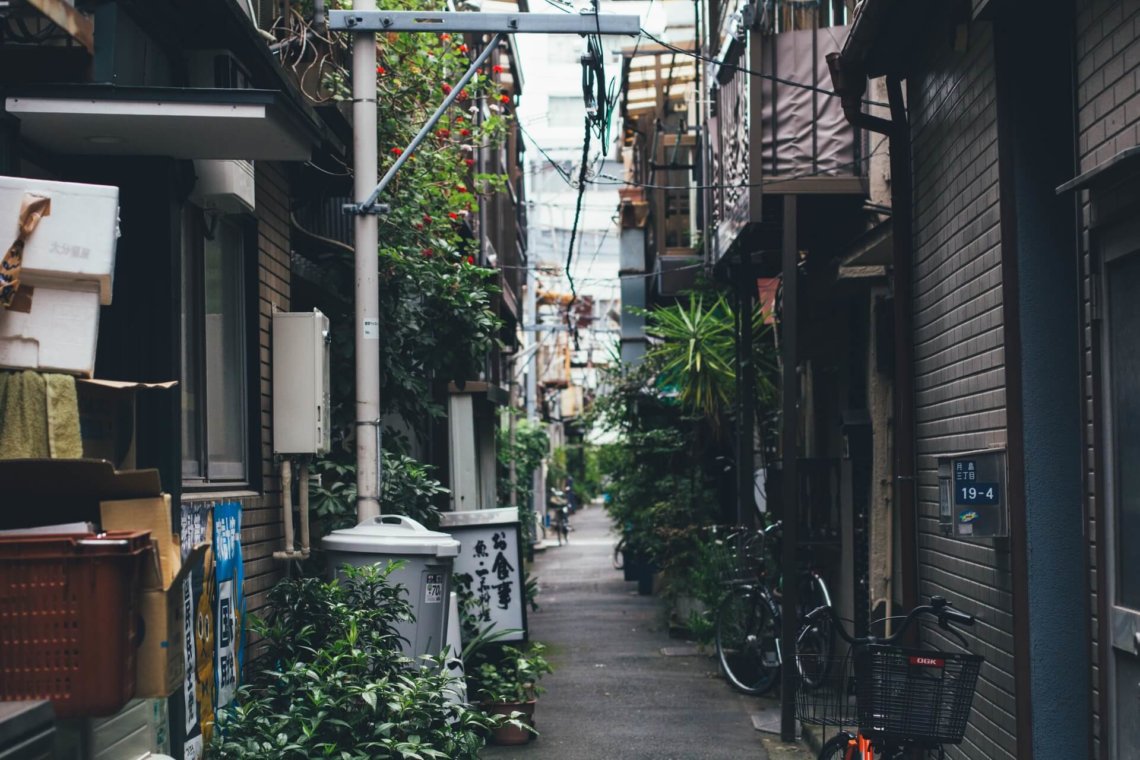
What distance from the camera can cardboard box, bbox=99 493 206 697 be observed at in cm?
427

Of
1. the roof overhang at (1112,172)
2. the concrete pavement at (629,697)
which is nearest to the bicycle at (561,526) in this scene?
the concrete pavement at (629,697)

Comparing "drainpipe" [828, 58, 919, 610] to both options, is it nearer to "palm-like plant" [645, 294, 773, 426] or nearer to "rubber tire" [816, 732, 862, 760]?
"rubber tire" [816, 732, 862, 760]

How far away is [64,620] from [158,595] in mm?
368

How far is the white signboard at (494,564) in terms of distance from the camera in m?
11.8

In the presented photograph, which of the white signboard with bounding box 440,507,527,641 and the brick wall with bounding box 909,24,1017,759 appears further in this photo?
the white signboard with bounding box 440,507,527,641

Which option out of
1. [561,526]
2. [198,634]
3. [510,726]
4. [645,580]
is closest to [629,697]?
[510,726]

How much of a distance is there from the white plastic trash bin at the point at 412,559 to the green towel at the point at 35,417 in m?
3.84

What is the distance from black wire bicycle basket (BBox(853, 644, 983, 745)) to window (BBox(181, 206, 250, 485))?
3.73 m

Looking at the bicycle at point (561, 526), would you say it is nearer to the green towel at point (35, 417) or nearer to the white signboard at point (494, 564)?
the white signboard at point (494, 564)

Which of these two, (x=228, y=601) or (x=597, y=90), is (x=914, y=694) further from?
(x=597, y=90)

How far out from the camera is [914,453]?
26.3 feet

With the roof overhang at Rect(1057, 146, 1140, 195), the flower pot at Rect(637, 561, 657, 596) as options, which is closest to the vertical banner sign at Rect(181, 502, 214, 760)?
the roof overhang at Rect(1057, 146, 1140, 195)

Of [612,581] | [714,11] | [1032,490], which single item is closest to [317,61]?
[1032,490]

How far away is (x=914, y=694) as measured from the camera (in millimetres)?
6020
